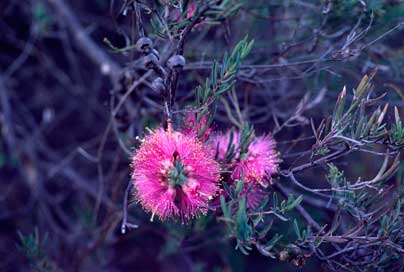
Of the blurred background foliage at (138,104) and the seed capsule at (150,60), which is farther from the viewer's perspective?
the blurred background foliage at (138,104)

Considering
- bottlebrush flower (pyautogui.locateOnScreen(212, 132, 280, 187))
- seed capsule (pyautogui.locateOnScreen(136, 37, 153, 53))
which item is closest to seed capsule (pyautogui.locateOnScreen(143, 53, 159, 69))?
seed capsule (pyautogui.locateOnScreen(136, 37, 153, 53))

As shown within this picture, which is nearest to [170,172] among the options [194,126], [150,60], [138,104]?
[194,126]

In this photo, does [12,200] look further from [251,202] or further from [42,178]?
[251,202]

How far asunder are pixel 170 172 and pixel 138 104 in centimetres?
91

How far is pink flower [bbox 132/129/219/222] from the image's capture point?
4.67ft

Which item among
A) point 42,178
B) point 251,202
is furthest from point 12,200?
point 251,202

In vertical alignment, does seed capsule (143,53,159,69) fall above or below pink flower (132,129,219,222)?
above

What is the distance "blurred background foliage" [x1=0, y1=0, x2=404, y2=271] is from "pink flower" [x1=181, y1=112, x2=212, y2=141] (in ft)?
0.35

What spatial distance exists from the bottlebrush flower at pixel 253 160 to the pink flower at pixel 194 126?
5cm

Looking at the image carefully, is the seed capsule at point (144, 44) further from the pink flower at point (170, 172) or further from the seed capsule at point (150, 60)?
the pink flower at point (170, 172)

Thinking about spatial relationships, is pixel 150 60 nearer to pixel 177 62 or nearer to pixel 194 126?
pixel 177 62

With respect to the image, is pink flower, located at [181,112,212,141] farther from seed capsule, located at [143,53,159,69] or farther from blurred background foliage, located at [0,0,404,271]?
seed capsule, located at [143,53,159,69]

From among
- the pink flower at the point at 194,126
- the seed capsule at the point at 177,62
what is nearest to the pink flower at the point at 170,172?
the pink flower at the point at 194,126

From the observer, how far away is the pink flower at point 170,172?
4.67 ft
